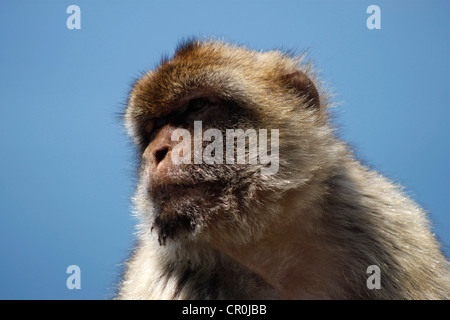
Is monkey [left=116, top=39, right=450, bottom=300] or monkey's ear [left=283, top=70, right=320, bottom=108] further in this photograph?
monkey's ear [left=283, top=70, right=320, bottom=108]

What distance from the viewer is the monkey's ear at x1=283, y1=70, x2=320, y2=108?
3277 mm

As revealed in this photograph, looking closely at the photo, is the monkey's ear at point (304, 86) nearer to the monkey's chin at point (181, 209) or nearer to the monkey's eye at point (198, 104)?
the monkey's eye at point (198, 104)

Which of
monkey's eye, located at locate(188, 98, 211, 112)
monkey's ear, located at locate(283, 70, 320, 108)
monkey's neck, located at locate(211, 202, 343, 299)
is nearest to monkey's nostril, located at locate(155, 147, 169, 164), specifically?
monkey's eye, located at locate(188, 98, 211, 112)

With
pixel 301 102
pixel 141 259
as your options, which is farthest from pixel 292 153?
pixel 141 259

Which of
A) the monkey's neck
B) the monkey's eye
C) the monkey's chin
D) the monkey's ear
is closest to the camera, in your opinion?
the monkey's chin

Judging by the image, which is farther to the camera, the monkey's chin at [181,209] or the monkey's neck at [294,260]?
the monkey's neck at [294,260]

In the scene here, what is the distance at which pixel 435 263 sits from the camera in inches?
119

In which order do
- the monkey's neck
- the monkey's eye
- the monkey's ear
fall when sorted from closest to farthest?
the monkey's neck
the monkey's eye
the monkey's ear

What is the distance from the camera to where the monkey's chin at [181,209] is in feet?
8.88

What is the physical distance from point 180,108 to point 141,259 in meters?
1.01

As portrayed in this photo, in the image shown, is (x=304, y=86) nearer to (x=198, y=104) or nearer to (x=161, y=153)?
(x=198, y=104)
